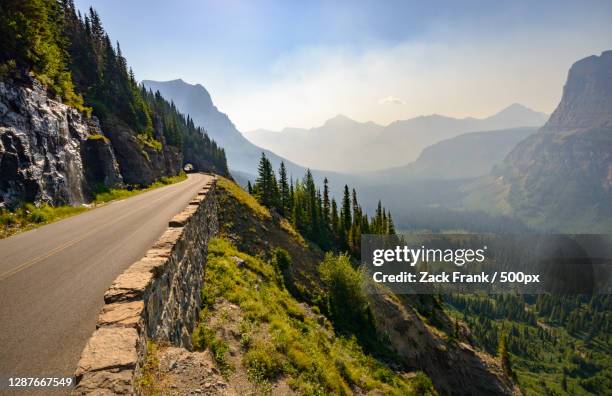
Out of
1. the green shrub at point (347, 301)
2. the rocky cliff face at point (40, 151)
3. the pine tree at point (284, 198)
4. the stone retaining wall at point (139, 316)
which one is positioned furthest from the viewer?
the pine tree at point (284, 198)

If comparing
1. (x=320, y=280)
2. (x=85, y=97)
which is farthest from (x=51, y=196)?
(x=85, y=97)

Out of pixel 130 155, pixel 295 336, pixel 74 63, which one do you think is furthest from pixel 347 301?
pixel 74 63

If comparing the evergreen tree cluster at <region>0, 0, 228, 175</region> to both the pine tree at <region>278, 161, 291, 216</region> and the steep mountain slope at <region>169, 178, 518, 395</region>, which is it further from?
the pine tree at <region>278, 161, 291, 216</region>

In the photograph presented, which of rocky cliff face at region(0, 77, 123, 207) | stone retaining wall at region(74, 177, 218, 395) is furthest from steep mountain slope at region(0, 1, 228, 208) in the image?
stone retaining wall at region(74, 177, 218, 395)

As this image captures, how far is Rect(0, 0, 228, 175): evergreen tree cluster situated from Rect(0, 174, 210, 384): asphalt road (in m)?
22.6

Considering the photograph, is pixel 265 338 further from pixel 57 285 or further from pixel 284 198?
pixel 284 198

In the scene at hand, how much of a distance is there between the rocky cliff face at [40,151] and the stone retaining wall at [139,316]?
69.0 ft

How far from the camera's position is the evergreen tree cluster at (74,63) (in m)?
32.2

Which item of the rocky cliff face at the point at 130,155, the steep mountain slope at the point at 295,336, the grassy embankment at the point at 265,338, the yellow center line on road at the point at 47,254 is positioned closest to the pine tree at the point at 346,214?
the steep mountain slope at the point at 295,336

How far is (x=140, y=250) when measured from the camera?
14.4 m

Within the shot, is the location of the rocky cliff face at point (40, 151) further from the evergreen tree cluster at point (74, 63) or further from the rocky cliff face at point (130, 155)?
the rocky cliff face at point (130, 155)

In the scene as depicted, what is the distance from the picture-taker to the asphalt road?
709cm

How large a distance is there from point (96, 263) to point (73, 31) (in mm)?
98464

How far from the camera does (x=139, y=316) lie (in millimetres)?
6926
